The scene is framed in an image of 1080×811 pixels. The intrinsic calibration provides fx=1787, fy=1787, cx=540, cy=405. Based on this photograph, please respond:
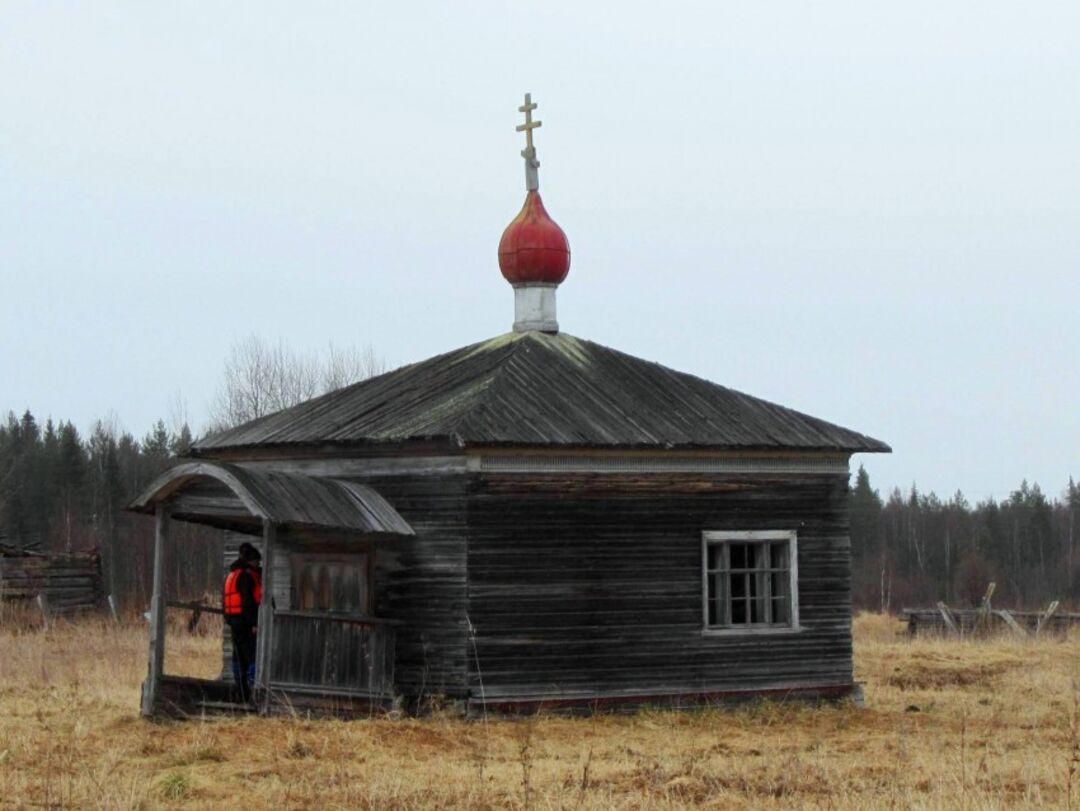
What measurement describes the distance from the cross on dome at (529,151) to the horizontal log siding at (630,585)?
5253 mm

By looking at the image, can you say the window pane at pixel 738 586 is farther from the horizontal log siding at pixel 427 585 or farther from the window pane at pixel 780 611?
the horizontal log siding at pixel 427 585

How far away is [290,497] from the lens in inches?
643

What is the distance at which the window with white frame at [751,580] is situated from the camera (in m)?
18.8

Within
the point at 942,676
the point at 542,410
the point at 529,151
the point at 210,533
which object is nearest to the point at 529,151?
the point at 529,151

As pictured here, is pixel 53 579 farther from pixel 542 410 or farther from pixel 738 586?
pixel 738 586

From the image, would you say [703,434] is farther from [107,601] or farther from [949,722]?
[107,601]

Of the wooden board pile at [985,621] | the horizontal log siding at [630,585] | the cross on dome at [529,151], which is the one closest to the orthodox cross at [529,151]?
the cross on dome at [529,151]

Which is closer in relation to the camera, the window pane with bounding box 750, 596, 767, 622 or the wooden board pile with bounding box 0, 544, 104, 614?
the window pane with bounding box 750, 596, 767, 622

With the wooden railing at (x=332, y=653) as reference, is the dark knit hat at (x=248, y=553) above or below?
above

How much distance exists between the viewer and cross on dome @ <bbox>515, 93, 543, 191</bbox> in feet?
71.7

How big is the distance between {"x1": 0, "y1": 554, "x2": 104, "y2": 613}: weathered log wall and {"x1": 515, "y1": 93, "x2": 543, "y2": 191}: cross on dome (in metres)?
17.7

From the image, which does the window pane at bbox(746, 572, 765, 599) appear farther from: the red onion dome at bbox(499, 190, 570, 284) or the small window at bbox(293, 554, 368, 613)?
the red onion dome at bbox(499, 190, 570, 284)

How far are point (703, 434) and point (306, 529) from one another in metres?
4.35

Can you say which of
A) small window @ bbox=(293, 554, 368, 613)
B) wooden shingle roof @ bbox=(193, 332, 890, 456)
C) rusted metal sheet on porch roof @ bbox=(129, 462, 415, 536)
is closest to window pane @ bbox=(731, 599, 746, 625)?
wooden shingle roof @ bbox=(193, 332, 890, 456)
